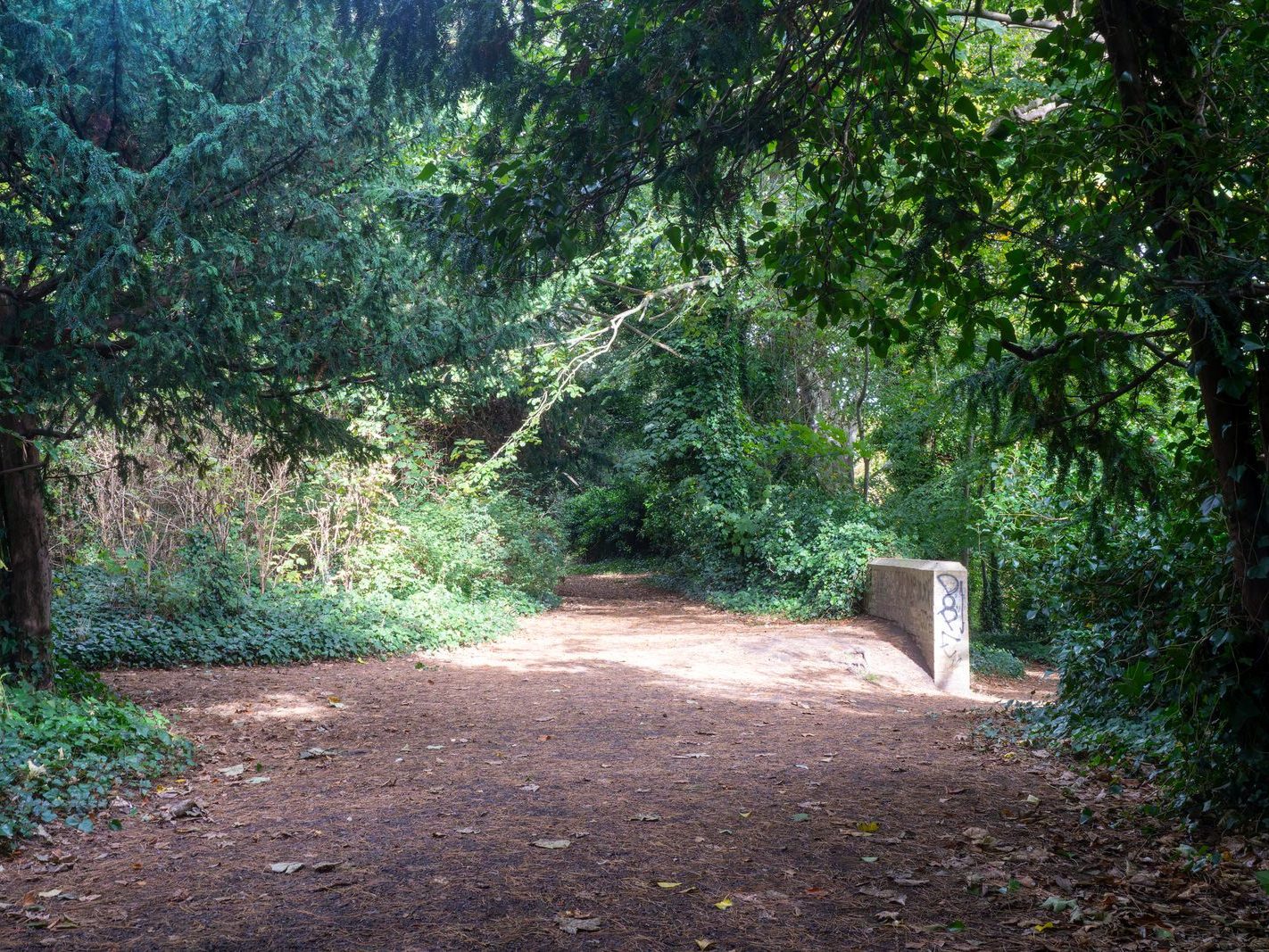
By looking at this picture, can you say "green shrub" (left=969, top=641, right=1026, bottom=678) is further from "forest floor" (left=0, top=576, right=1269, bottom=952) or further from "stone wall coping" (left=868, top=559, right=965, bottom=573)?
"forest floor" (left=0, top=576, right=1269, bottom=952)

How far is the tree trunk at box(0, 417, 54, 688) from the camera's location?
688cm

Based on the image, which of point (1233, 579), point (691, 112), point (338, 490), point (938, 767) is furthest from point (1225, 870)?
point (338, 490)

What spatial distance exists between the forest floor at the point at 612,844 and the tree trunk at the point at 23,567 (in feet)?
3.81

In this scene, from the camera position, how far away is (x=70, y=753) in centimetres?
571

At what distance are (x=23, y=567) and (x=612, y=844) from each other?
5.25 metres

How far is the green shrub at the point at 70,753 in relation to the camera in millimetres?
5020

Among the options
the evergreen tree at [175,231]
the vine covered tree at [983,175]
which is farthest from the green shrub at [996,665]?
the evergreen tree at [175,231]

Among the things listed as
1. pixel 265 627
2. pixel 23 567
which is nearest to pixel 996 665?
pixel 265 627

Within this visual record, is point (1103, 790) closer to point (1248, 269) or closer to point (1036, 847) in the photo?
point (1036, 847)

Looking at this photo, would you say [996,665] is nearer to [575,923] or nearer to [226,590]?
[226,590]

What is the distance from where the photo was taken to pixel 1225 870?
3.85 metres

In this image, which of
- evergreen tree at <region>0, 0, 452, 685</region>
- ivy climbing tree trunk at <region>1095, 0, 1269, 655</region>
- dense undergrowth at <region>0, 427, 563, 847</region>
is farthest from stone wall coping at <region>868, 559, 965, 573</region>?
ivy climbing tree trunk at <region>1095, 0, 1269, 655</region>

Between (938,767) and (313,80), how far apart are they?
622 cm

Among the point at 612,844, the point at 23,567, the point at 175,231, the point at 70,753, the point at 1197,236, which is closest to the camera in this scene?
the point at 1197,236
